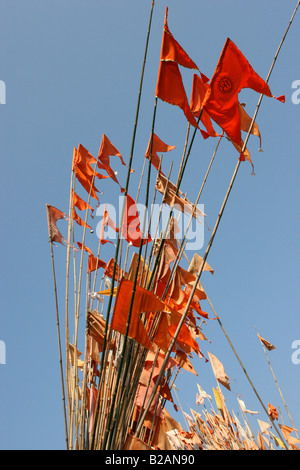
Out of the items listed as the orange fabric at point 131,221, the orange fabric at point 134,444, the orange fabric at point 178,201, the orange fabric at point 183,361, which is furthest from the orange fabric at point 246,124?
the orange fabric at point 134,444

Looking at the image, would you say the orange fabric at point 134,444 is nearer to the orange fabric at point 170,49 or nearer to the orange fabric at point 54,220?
the orange fabric at point 54,220

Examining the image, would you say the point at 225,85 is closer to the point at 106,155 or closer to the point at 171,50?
the point at 171,50

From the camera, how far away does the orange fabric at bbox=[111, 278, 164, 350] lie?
126 cm

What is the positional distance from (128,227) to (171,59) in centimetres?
73

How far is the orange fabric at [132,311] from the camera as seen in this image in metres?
1.26

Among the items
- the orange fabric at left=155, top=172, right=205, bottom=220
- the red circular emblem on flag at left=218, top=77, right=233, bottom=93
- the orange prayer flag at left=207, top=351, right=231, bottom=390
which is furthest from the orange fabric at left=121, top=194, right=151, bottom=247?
the orange prayer flag at left=207, top=351, right=231, bottom=390

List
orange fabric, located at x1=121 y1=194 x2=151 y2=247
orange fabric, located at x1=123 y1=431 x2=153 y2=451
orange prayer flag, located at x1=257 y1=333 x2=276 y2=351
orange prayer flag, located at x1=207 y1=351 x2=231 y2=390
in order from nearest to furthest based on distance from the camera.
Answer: orange fabric, located at x1=123 y1=431 x2=153 y2=451
orange fabric, located at x1=121 y1=194 x2=151 y2=247
orange prayer flag, located at x1=207 y1=351 x2=231 y2=390
orange prayer flag, located at x1=257 y1=333 x2=276 y2=351

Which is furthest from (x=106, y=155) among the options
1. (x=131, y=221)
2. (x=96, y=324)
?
(x=96, y=324)

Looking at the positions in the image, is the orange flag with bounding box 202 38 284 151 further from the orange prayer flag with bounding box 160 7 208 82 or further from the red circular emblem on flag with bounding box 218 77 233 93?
the orange prayer flag with bounding box 160 7 208 82

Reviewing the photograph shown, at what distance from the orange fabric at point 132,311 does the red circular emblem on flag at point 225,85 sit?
927 mm

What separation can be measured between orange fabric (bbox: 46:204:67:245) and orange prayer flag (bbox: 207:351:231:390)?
142 centimetres
